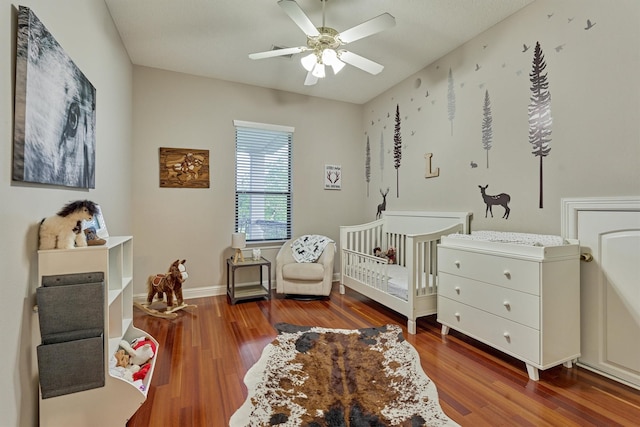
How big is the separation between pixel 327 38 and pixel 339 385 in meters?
2.42

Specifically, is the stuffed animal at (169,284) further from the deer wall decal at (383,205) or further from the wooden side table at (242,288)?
the deer wall decal at (383,205)

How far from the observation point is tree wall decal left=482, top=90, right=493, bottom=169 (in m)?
2.58

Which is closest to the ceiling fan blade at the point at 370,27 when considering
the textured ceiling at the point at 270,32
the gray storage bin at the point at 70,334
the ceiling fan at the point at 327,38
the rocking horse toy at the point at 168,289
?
the ceiling fan at the point at 327,38

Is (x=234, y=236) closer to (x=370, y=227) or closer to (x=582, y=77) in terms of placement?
(x=370, y=227)

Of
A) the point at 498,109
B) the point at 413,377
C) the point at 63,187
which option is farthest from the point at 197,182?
the point at 498,109

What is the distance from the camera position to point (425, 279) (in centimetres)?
267

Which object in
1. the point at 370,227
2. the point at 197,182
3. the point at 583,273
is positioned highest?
the point at 197,182

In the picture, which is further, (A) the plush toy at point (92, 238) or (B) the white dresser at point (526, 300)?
(B) the white dresser at point (526, 300)

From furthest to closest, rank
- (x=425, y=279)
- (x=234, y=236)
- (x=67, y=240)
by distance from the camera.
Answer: (x=234, y=236) < (x=425, y=279) < (x=67, y=240)

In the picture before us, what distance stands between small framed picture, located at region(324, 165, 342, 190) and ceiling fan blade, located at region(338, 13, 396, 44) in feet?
7.27

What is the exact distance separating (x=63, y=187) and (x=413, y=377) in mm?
2343

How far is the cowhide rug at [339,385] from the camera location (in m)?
1.46

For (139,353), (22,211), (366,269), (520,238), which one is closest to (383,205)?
(366,269)

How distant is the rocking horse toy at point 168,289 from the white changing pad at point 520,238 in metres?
2.77
